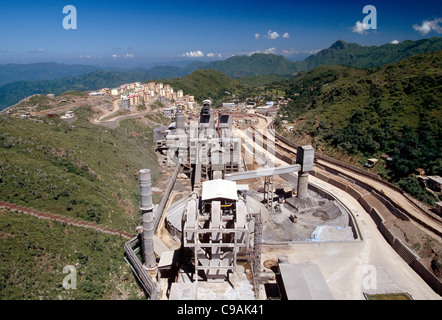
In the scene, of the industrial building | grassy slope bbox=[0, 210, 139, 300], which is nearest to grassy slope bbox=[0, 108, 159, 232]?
grassy slope bbox=[0, 210, 139, 300]

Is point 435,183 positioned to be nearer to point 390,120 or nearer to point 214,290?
point 390,120

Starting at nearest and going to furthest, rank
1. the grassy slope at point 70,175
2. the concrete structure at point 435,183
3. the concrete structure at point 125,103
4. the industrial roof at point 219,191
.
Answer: the industrial roof at point 219,191 → the grassy slope at point 70,175 → the concrete structure at point 435,183 → the concrete structure at point 125,103

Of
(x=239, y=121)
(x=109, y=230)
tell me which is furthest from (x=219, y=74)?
(x=109, y=230)

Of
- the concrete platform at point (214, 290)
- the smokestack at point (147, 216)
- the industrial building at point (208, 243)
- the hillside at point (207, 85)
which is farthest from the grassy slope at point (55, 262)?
the hillside at point (207, 85)

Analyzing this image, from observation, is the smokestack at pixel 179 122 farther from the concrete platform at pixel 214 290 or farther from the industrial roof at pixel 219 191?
the concrete platform at pixel 214 290

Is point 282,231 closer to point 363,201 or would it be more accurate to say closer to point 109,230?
point 363,201

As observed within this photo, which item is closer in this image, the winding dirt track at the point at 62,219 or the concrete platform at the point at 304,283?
the concrete platform at the point at 304,283

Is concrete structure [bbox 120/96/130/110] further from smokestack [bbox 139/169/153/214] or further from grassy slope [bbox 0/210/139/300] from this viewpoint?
smokestack [bbox 139/169/153/214]
